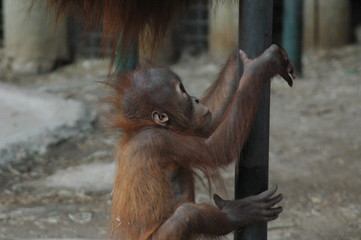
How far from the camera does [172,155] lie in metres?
3.57

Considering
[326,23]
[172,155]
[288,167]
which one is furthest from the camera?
[326,23]

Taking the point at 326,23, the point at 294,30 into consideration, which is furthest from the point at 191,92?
the point at 326,23

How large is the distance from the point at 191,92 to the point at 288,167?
2835mm

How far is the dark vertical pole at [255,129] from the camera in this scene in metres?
3.09

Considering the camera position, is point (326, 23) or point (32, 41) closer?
point (32, 41)

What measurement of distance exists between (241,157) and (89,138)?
12.8ft

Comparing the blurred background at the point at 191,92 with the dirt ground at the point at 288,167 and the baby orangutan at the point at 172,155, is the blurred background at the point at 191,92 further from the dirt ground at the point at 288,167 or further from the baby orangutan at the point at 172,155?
the baby orangutan at the point at 172,155

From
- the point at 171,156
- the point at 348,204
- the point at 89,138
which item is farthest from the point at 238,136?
the point at 89,138

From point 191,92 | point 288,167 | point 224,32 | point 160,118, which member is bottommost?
point 191,92

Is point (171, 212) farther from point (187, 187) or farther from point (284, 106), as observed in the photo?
point (284, 106)

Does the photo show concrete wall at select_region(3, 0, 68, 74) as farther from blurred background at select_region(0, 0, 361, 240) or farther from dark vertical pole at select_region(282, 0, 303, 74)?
dark vertical pole at select_region(282, 0, 303, 74)

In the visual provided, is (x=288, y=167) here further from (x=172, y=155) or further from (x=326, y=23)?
(x=326, y=23)

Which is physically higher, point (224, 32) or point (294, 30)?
point (294, 30)

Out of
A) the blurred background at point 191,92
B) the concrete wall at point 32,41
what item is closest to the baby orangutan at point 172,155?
the blurred background at point 191,92
